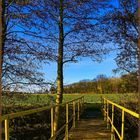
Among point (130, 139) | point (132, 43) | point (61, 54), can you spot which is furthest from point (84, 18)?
point (130, 139)

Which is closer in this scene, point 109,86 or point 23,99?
point 23,99

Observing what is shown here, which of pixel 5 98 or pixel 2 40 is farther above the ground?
pixel 2 40

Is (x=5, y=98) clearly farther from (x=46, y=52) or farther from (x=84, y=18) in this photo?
(x=84, y=18)

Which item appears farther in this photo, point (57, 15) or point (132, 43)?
point (132, 43)

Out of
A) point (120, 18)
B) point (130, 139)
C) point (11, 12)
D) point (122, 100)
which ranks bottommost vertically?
point (130, 139)

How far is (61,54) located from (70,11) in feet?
5.25

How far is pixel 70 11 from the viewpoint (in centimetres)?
1529

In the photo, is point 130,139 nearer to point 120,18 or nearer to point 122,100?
point 122,100

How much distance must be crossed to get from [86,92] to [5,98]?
22885mm

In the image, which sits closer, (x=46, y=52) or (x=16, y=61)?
(x=16, y=61)

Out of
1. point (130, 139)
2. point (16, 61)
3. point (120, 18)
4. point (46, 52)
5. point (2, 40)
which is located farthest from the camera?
point (130, 139)

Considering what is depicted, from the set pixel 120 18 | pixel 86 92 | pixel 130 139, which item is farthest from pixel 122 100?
pixel 86 92

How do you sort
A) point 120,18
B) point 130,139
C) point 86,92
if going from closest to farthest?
1. point 120,18
2. point 130,139
3. point 86,92

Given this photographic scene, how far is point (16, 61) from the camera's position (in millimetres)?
12047
